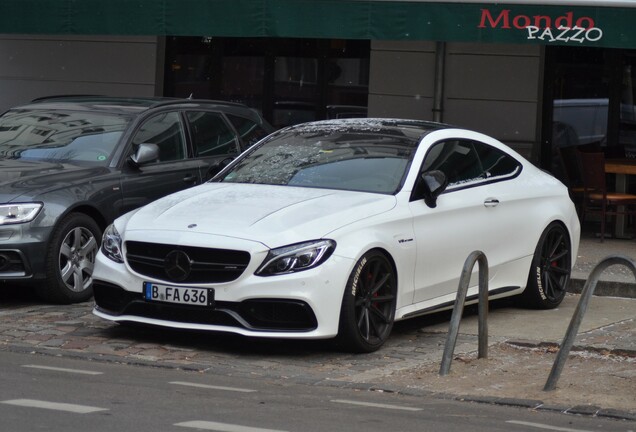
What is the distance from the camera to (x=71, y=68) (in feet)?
66.7

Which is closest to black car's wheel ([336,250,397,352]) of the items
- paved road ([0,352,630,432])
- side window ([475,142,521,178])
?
paved road ([0,352,630,432])

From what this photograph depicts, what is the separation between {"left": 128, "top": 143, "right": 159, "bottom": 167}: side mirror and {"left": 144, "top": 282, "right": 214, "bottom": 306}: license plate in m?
2.45

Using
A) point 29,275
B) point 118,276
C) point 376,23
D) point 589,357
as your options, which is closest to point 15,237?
point 29,275

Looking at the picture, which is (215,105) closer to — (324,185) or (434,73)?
(324,185)

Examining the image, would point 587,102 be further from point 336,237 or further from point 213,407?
point 213,407

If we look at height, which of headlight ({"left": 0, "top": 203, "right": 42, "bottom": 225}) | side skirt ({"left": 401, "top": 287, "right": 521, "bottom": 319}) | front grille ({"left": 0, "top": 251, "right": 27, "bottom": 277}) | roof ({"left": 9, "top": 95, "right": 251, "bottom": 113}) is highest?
roof ({"left": 9, "top": 95, "right": 251, "bottom": 113})

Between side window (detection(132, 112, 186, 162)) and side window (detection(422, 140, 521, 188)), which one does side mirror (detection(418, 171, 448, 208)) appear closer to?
side window (detection(422, 140, 521, 188))

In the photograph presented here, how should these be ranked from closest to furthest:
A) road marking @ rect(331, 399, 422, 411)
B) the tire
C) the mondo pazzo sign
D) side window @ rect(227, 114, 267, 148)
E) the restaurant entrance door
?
1. road marking @ rect(331, 399, 422, 411)
2. the tire
3. side window @ rect(227, 114, 267, 148)
4. the mondo pazzo sign
5. the restaurant entrance door

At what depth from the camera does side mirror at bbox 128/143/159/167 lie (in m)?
11.1

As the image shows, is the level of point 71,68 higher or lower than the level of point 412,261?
higher

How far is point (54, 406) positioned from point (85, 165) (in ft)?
15.4

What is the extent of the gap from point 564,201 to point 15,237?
14.9ft

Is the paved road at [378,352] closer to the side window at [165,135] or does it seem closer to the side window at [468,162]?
the side window at [468,162]

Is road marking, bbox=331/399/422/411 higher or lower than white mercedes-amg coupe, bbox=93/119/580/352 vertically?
lower
